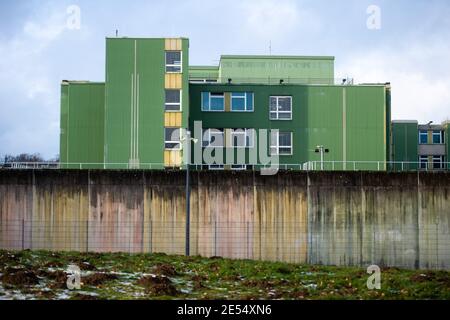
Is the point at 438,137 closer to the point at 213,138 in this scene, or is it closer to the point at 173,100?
the point at 213,138

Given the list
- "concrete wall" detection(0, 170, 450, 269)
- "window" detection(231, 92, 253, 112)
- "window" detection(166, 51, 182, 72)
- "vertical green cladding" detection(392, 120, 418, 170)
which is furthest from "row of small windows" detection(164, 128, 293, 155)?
"vertical green cladding" detection(392, 120, 418, 170)

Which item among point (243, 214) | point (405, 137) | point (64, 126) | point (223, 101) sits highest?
point (223, 101)

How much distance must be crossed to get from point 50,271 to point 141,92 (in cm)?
2560

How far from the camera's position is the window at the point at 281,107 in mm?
46688

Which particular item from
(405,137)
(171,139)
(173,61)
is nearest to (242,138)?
(171,139)

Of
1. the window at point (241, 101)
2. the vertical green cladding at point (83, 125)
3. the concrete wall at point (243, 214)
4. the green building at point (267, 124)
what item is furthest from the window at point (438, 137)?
the vertical green cladding at point (83, 125)

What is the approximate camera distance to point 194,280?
64.3 feet

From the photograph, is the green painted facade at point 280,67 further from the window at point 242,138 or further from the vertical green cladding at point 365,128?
the window at point 242,138

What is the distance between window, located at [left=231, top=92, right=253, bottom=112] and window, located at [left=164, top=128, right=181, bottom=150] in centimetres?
514

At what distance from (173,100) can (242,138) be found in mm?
5875

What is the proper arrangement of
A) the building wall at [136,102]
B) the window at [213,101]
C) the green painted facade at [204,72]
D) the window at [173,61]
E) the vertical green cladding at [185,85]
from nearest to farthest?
the building wall at [136,102] → the vertical green cladding at [185,85] → the window at [173,61] → the window at [213,101] → the green painted facade at [204,72]

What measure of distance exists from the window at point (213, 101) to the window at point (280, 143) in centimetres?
432

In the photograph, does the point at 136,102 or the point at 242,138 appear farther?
the point at 242,138

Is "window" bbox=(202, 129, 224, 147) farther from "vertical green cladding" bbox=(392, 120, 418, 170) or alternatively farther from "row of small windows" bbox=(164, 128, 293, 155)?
"vertical green cladding" bbox=(392, 120, 418, 170)
